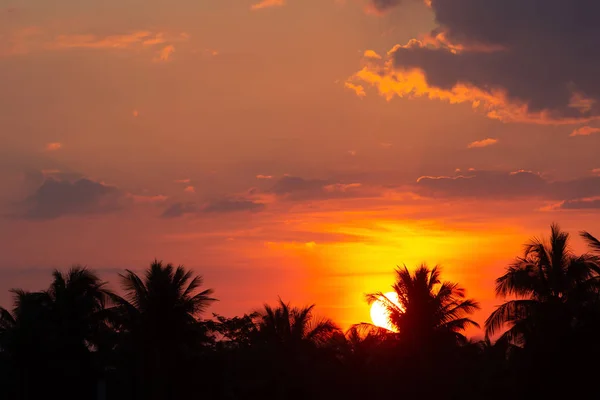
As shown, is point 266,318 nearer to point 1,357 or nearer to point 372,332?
point 372,332

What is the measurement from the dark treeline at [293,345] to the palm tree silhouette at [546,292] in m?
0.06

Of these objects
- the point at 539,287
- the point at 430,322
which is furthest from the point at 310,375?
the point at 539,287

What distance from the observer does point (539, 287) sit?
38.6 m

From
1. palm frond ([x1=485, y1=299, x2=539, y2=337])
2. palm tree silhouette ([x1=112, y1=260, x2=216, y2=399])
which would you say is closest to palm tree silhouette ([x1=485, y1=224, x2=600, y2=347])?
palm frond ([x1=485, y1=299, x2=539, y2=337])

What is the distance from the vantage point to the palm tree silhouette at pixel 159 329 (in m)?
40.2

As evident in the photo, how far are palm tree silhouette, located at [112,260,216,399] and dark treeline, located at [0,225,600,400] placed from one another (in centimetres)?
6

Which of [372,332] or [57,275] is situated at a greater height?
[57,275]

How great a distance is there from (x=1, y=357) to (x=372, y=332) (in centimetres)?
2201

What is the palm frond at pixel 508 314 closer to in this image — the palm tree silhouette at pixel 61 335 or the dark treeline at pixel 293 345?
the dark treeline at pixel 293 345

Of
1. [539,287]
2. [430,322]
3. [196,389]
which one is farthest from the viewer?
[430,322]

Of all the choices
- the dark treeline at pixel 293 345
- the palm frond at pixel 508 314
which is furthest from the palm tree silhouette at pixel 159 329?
the palm frond at pixel 508 314

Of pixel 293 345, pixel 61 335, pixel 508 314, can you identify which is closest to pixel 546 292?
pixel 508 314

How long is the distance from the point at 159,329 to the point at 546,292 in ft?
62.6

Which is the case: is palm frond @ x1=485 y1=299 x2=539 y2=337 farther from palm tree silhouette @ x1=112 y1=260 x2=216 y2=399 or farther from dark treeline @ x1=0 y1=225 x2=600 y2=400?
palm tree silhouette @ x1=112 y1=260 x2=216 y2=399
